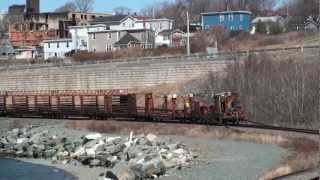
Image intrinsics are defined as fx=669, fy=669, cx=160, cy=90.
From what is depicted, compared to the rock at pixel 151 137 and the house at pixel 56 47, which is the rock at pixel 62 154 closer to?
the rock at pixel 151 137

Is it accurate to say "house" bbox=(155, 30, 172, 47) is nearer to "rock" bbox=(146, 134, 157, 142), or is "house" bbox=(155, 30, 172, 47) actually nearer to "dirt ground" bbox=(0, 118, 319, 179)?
"dirt ground" bbox=(0, 118, 319, 179)

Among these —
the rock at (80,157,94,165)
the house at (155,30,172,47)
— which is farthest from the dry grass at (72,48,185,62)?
the rock at (80,157,94,165)

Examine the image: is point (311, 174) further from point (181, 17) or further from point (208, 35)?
point (181, 17)

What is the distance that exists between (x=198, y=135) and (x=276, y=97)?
8.09m

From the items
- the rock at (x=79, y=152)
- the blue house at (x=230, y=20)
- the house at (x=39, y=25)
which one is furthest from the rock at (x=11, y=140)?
the house at (x=39, y=25)

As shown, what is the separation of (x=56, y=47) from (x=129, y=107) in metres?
86.5

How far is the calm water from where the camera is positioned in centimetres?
3691

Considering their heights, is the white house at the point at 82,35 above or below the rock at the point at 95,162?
above

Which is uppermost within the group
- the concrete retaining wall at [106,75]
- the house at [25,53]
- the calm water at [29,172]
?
the house at [25,53]

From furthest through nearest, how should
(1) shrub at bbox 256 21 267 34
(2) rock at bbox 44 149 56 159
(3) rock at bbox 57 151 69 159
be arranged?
(1) shrub at bbox 256 21 267 34 < (2) rock at bbox 44 149 56 159 < (3) rock at bbox 57 151 69 159

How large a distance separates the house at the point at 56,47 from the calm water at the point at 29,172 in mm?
93105

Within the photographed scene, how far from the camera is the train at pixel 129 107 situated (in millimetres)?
45625

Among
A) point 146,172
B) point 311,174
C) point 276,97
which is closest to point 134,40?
point 276,97

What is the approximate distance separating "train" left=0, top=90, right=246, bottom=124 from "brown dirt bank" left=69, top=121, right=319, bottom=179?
1.42 m
